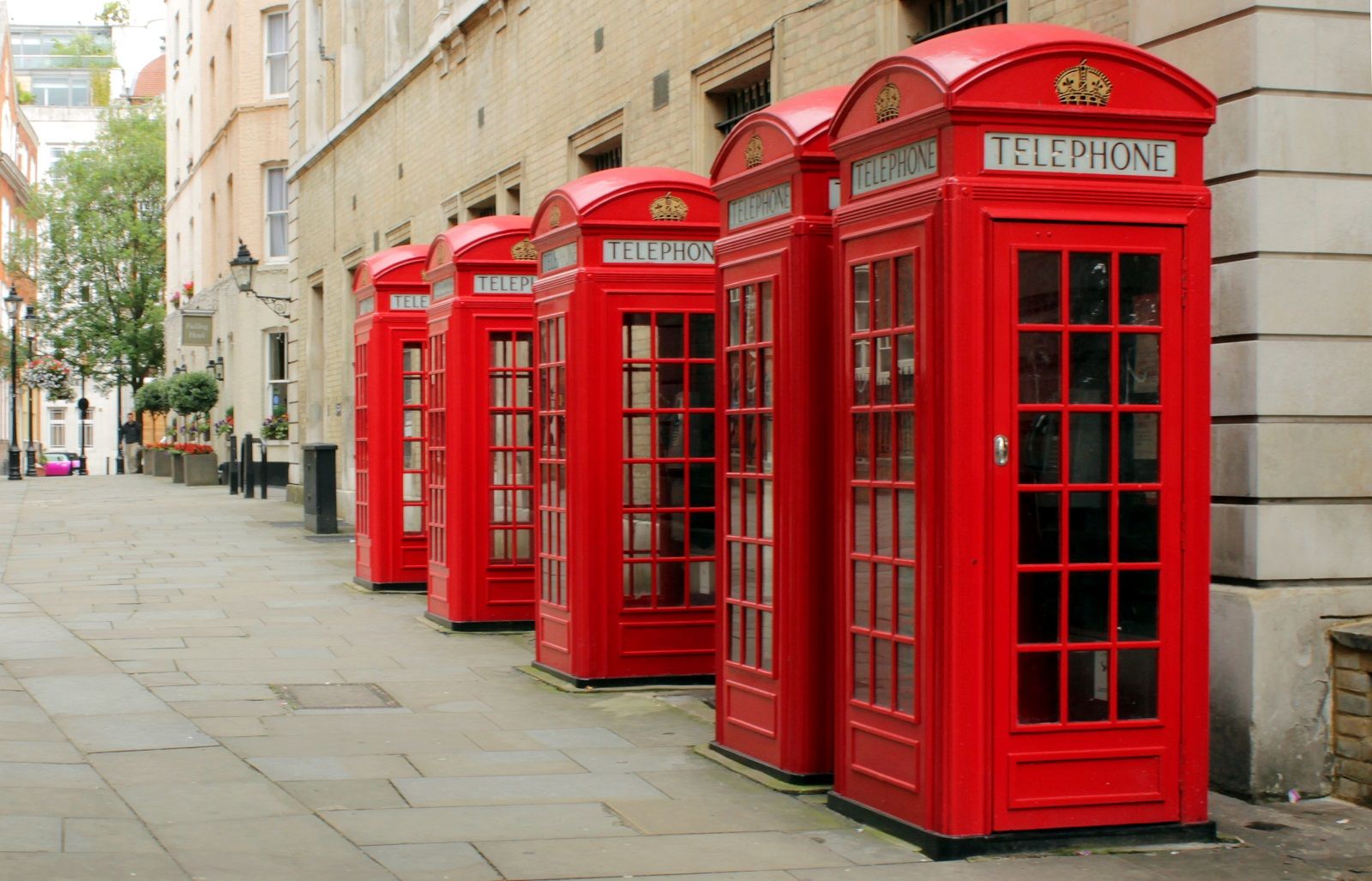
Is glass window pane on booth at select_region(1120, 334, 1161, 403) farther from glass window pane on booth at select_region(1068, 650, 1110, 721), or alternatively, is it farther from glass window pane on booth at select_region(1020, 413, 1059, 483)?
glass window pane on booth at select_region(1068, 650, 1110, 721)

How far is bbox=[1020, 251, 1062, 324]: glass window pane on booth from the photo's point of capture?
6.13 meters

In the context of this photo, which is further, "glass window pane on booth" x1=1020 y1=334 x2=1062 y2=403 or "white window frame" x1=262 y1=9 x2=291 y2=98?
"white window frame" x1=262 y1=9 x2=291 y2=98

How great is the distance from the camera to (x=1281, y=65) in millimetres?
7469

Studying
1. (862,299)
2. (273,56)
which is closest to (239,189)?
(273,56)

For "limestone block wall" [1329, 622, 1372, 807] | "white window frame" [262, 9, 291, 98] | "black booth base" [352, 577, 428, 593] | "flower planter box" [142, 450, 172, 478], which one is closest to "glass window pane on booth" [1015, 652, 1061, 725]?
"limestone block wall" [1329, 622, 1372, 807]

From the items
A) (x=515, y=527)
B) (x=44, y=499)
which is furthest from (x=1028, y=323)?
(x=44, y=499)

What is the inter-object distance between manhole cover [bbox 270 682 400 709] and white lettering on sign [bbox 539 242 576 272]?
102 inches

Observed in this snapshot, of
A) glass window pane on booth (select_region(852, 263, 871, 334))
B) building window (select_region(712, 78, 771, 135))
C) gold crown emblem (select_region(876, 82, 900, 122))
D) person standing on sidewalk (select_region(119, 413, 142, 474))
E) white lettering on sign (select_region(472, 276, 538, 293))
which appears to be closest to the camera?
gold crown emblem (select_region(876, 82, 900, 122))

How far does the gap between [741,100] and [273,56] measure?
28433 millimetres

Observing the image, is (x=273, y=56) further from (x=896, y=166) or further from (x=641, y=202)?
(x=896, y=166)

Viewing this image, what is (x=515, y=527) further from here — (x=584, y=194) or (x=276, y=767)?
(x=276, y=767)

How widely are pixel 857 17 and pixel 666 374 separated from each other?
3005mm

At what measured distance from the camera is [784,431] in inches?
289

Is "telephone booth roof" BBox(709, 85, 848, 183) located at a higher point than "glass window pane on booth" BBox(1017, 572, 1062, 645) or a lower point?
higher
